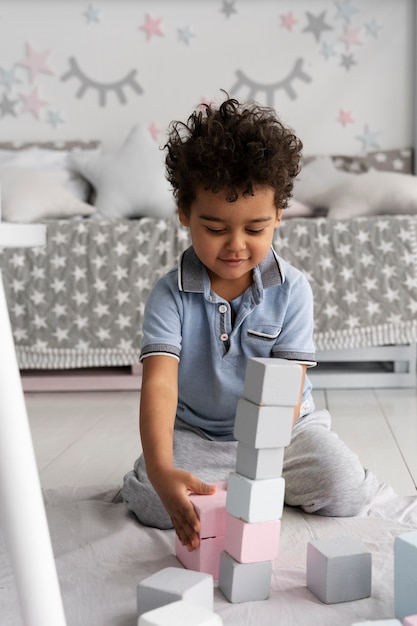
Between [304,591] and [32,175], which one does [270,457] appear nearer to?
[304,591]

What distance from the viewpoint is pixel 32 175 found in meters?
2.49

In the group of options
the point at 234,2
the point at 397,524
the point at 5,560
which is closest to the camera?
the point at 5,560

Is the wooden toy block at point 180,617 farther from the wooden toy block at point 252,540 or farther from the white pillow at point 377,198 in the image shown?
the white pillow at point 377,198

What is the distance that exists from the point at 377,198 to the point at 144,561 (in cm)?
153

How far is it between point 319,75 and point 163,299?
1.99 m

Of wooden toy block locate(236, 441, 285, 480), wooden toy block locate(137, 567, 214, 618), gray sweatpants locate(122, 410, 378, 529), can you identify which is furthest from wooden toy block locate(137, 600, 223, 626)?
gray sweatpants locate(122, 410, 378, 529)

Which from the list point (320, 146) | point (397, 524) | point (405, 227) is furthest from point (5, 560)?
point (320, 146)

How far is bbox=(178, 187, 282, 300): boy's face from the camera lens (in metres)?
1.01

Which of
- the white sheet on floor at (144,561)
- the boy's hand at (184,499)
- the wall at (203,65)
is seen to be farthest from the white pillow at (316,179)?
the boy's hand at (184,499)

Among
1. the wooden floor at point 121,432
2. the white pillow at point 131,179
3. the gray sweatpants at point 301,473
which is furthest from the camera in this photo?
the white pillow at point 131,179

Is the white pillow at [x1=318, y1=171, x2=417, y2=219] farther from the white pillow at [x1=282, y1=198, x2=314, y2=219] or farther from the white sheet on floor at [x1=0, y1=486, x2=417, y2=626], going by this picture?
the white sheet on floor at [x1=0, y1=486, x2=417, y2=626]

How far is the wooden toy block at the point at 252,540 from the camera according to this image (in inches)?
33.5

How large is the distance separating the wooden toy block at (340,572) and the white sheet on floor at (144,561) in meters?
0.01

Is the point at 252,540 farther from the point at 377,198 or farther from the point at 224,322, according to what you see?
the point at 377,198
